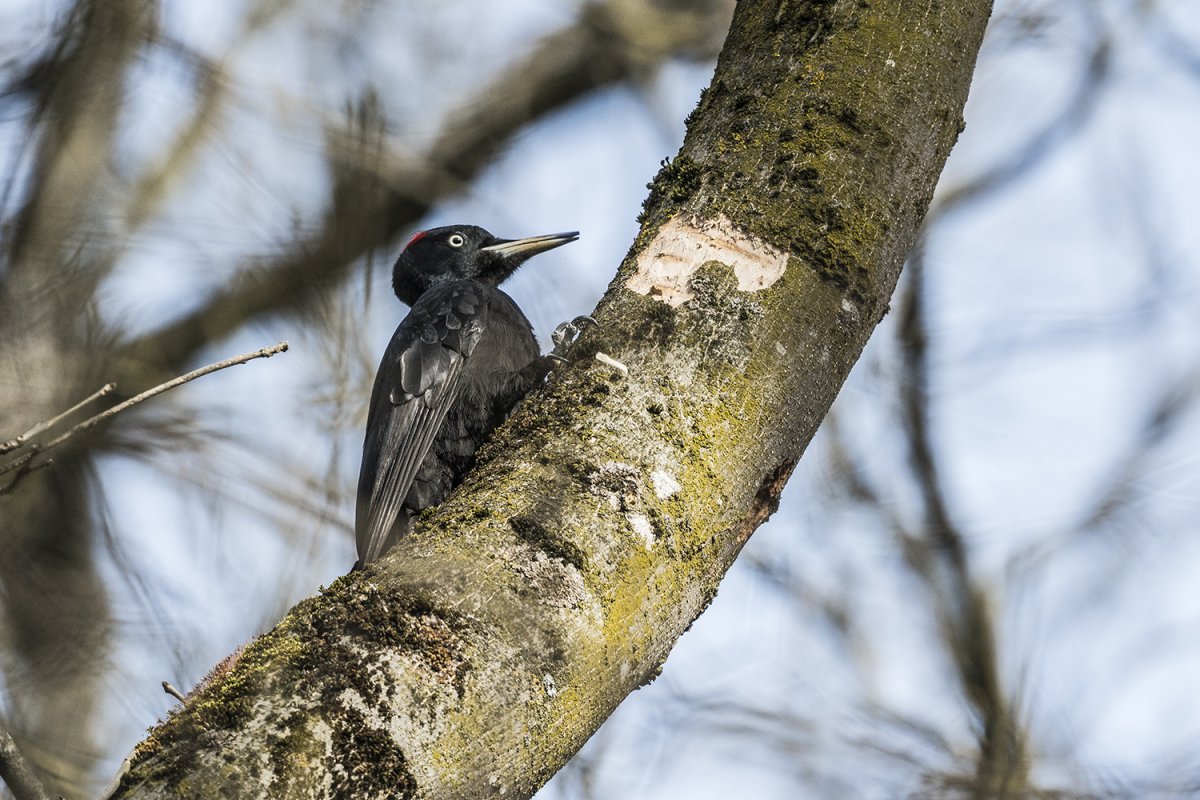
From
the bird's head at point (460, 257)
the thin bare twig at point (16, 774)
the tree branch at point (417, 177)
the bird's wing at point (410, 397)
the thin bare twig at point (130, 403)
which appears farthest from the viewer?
the bird's head at point (460, 257)

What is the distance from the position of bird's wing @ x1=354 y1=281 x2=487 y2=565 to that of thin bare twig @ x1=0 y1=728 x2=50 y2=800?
246 cm

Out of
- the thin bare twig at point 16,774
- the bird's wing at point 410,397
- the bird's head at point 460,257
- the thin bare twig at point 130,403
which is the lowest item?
the thin bare twig at point 16,774

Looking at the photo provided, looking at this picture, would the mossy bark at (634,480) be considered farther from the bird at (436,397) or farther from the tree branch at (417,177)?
the tree branch at (417,177)

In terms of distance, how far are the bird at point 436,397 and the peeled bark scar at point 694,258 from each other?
4.55ft

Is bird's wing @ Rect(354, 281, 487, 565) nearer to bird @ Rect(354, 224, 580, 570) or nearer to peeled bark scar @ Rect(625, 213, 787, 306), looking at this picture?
bird @ Rect(354, 224, 580, 570)

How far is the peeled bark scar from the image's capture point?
218 centimetres

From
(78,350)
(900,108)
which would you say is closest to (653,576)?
(900,108)

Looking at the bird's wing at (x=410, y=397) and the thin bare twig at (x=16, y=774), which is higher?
the bird's wing at (x=410, y=397)

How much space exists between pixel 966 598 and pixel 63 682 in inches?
181

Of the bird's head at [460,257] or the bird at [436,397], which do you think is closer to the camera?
the bird at [436,397]

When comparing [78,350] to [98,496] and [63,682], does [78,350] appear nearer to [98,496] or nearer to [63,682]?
[98,496]

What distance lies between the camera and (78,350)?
4.71 metres

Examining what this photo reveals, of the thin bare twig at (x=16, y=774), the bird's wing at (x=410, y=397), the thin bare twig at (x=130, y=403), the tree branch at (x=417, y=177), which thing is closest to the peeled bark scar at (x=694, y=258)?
the thin bare twig at (x=130, y=403)

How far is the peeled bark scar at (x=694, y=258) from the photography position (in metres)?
2.18
